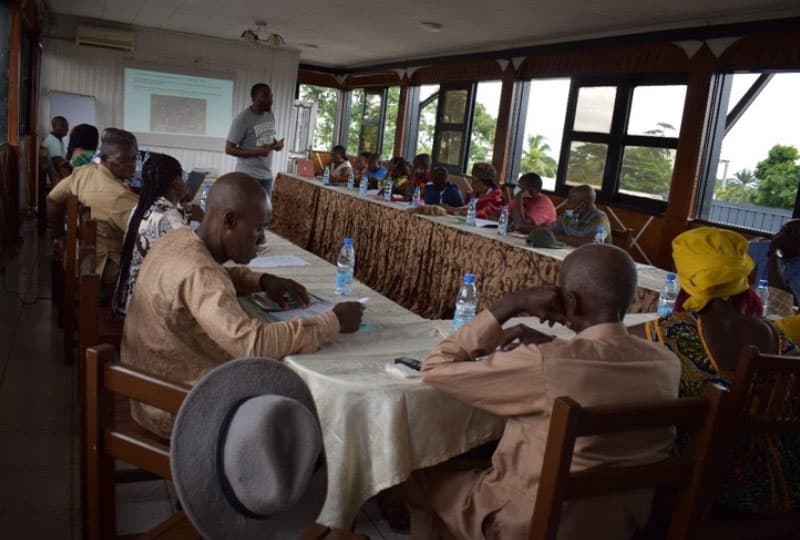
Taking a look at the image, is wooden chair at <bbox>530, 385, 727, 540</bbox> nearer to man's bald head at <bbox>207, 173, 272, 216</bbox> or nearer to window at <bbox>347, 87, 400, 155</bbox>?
man's bald head at <bbox>207, 173, 272, 216</bbox>

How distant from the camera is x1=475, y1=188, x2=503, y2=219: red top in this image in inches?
206

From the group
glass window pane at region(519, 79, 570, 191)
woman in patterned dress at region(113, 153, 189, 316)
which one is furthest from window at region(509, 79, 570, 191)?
woman in patterned dress at region(113, 153, 189, 316)

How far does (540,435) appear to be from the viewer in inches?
49.5

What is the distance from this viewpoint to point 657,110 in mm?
6262

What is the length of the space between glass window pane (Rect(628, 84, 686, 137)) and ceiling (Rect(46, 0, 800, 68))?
22.8 inches

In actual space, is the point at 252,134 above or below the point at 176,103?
below

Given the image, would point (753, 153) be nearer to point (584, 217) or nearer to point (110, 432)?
point (584, 217)

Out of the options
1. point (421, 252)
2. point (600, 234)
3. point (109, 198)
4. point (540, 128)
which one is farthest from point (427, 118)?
point (109, 198)

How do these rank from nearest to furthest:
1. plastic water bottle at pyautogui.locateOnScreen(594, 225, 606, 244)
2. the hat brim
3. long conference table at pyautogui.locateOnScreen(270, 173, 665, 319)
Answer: the hat brim
long conference table at pyautogui.locateOnScreen(270, 173, 665, 319)
plastic water bottle at pyautogui.locateOnScreen(594, 225, 606, 244)

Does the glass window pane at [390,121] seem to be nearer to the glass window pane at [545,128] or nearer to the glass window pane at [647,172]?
the glass window pane at [545,128]

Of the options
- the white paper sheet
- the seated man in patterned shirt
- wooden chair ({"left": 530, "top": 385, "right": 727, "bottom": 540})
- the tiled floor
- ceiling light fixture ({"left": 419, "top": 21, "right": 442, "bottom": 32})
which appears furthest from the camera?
ceiling light fixture ({"left": 419, "top": 21, "right": 442, "bottom": 32})

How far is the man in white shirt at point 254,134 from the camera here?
5316 mm

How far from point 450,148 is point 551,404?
333 inches

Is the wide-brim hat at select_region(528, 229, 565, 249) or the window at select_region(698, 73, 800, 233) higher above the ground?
the window at select_region(698, 73, 800, 233)
